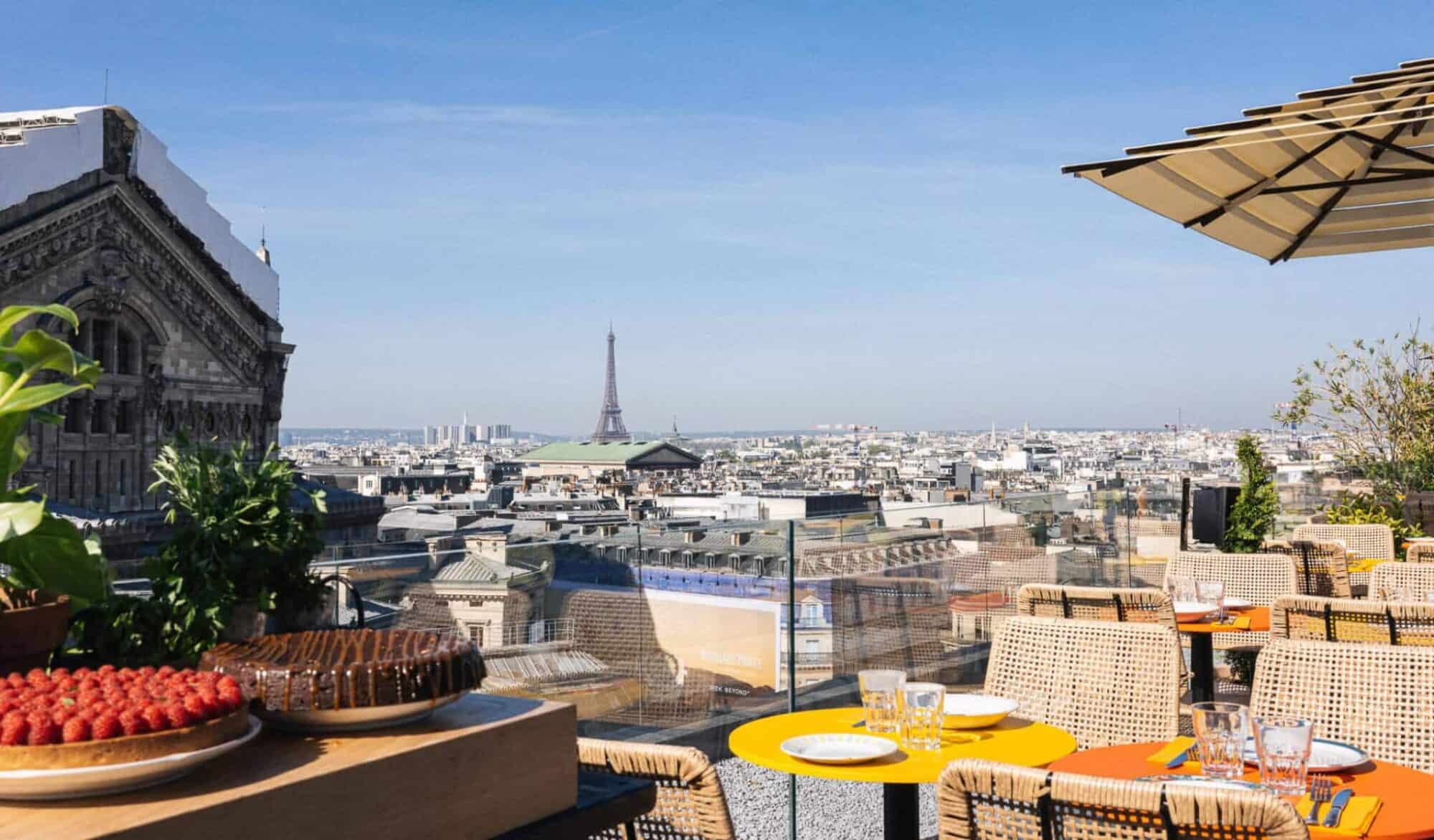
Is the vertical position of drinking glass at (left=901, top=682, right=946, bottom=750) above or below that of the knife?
above

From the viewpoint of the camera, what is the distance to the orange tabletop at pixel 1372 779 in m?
2.17

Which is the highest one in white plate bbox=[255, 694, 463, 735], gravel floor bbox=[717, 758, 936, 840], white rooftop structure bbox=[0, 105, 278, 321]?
white rooftop structure bbox=[0, 105, 278, 321]

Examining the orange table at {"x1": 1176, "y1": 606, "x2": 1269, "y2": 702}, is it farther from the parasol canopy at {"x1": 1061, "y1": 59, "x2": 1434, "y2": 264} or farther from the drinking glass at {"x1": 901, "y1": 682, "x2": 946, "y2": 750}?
the drinking glass at {"x1": 901, "y1": 682, "x2": 946, "y2": 750}

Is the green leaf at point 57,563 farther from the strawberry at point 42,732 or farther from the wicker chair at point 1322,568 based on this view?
the wicker chair at point 1322,568

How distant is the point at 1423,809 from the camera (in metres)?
2.29

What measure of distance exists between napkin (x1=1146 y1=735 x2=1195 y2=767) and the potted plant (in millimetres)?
2111

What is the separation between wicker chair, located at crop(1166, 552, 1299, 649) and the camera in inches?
235

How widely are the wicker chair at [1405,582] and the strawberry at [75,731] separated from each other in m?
5.61

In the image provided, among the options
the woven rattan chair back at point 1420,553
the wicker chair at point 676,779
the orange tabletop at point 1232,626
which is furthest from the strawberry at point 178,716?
the woven rattan chair back at point 1420,553

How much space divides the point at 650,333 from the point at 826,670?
186702mm

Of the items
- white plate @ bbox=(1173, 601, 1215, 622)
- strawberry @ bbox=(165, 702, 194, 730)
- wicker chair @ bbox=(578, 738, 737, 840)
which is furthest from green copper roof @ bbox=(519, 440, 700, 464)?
strawberry @ bbox=(165, 702, 194, 730)

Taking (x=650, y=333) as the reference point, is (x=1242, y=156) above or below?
below

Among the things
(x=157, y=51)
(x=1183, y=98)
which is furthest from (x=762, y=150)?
(x=1183, y=98)

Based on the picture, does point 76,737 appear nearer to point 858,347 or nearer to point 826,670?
point 826,670
